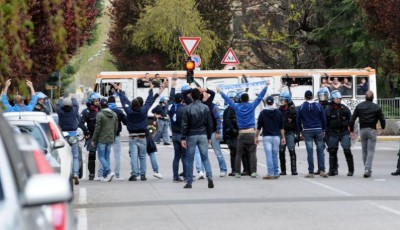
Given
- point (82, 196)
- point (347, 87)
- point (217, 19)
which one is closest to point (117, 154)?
A: point (82, 196)

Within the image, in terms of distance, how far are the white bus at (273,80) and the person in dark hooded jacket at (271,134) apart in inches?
932

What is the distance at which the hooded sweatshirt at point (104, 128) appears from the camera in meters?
22.3

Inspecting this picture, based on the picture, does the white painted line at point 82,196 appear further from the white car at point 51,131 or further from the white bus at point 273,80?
the white bus at point 273,80

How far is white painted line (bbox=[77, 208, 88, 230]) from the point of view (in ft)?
45.7

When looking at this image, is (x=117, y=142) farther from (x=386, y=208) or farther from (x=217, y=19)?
(x=217, y=19)

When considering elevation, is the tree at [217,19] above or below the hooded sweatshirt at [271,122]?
above

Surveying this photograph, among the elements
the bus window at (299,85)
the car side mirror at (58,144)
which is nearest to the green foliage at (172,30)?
the bus window at (299,85)

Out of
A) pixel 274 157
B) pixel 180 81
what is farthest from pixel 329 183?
pixel 180 81

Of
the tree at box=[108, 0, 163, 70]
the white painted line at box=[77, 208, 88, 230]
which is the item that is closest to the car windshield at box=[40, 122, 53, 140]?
the white painted line at box=[77, 208, 88, 230]

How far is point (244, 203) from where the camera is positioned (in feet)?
55.8

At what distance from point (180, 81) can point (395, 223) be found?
3294 centimetres

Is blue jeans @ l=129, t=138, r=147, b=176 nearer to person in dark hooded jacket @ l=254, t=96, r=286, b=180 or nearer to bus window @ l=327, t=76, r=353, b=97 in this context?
person in dark hooded jacket @ l=254, t=96, r=286, b=180

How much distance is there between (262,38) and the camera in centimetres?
5838

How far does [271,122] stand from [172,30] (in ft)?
118
